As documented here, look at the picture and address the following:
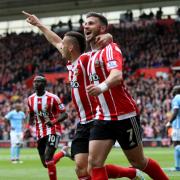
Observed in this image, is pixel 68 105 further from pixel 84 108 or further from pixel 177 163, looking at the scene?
pixel 84 108

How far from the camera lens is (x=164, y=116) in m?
33.6

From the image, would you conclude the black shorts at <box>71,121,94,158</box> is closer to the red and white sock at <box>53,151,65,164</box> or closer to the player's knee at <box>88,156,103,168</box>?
the player's knee at <box>88,156,103,168</box>

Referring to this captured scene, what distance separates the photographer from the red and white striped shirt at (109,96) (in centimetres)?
736

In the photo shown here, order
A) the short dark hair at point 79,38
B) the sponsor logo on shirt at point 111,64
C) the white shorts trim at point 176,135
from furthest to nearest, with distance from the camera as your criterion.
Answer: the white shorts trim at point 176,135
the short dark hair at point 79,38
the sponsor logo on shirt at point 111,64

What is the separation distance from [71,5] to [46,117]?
108 ft

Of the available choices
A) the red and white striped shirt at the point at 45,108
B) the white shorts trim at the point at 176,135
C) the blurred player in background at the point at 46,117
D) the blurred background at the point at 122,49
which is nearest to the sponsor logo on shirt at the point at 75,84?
the blurred player in background at the point at 46,117

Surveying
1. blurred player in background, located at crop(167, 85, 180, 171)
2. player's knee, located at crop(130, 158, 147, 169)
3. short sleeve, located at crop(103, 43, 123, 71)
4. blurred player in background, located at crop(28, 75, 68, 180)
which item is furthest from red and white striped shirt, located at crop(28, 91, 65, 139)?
short sleeve, located at crop(103, 43, 123, 71)

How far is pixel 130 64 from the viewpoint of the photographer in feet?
134

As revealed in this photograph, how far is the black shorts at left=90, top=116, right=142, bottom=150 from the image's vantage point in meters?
7.40

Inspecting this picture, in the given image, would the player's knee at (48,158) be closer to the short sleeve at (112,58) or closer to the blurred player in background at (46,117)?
the blurred player in background at (46,117)

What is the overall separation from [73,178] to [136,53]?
2955 centimetres

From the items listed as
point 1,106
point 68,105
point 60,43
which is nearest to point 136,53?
point 68,105

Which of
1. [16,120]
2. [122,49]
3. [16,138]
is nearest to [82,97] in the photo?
[16,138]

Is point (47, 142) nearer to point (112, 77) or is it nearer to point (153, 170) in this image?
point (153, 170)
